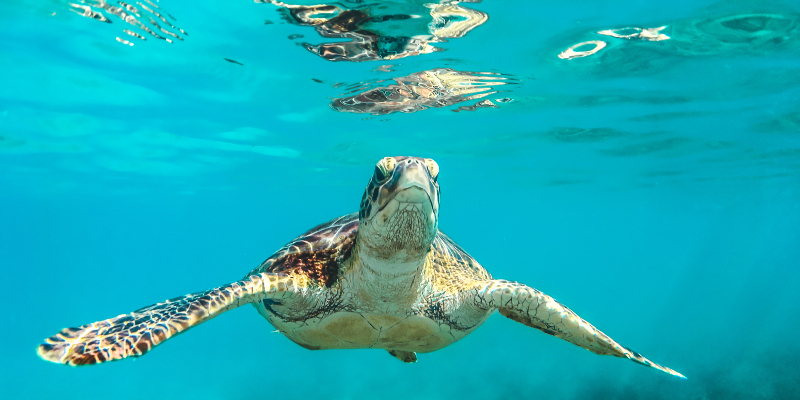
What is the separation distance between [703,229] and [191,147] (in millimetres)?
63252

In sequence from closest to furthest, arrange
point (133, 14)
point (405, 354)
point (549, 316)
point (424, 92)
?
1. point (549, 316)
2. point (405, 354)
3. point (133, 14)
4. point (424, 92)

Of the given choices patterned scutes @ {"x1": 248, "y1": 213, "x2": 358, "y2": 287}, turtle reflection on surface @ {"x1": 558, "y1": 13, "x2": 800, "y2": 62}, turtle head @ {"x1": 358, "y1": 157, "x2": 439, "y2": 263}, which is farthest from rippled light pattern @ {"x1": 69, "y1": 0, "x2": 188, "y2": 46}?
turtle reflection on surface @ {"x1": 558, "y1": 13, "x2": 800, "y2": 62}

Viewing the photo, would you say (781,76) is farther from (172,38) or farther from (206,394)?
(206,394)

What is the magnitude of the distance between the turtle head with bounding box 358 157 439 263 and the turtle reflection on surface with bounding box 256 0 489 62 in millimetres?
5277

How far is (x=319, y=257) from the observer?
4348mm

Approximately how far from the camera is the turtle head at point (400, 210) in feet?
9.18

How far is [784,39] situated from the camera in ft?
28.3

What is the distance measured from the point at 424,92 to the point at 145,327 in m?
10.1

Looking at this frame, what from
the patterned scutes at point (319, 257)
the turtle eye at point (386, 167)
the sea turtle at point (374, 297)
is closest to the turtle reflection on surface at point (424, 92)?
the sea turtle at point (374, 297)

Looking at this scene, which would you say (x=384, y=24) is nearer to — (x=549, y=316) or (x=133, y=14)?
(x=133, y=14)

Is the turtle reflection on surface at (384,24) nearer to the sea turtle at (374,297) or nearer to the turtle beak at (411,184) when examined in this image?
the sea turtle at (374,297)

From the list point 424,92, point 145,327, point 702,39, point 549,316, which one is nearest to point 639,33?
point 702,39

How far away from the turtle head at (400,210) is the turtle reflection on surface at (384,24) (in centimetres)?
528

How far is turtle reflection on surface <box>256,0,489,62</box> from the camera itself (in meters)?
7.45
